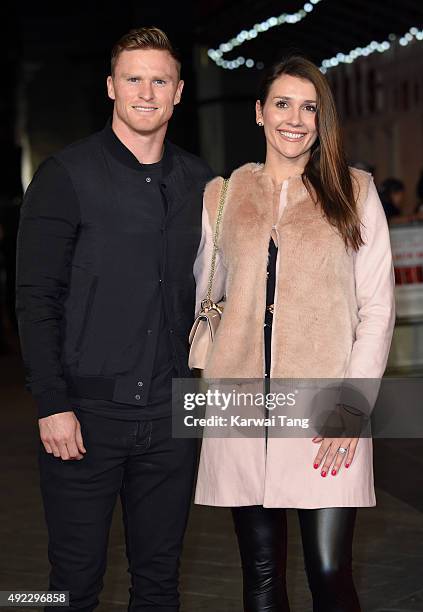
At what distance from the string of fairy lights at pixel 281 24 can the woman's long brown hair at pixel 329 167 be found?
398 inches

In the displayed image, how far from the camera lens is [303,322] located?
3.68 m

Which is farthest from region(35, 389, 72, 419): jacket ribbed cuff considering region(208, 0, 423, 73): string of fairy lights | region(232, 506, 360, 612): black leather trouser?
region(208, 0, 423, 73): string of fairy lights

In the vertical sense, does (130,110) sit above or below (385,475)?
above

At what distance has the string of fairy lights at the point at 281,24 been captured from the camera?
15.2 metres

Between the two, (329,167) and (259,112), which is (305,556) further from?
(259,112)

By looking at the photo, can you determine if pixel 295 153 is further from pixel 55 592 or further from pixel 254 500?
pixel 55 592

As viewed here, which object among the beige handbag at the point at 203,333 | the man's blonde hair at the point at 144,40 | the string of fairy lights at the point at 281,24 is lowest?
the beige handbag at the point at 203,333

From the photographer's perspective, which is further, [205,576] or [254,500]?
[205,576]

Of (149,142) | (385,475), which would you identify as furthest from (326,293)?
(385,475)

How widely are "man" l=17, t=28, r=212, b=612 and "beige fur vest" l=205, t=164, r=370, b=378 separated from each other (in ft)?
0.53

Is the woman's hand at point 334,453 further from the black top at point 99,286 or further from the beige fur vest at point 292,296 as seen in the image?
the black top at point 99,286

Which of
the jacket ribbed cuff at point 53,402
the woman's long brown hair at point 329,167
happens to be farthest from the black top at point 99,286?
the woman's long brown hair at point 329,167

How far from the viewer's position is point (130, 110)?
375 cm

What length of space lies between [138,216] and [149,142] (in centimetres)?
24
